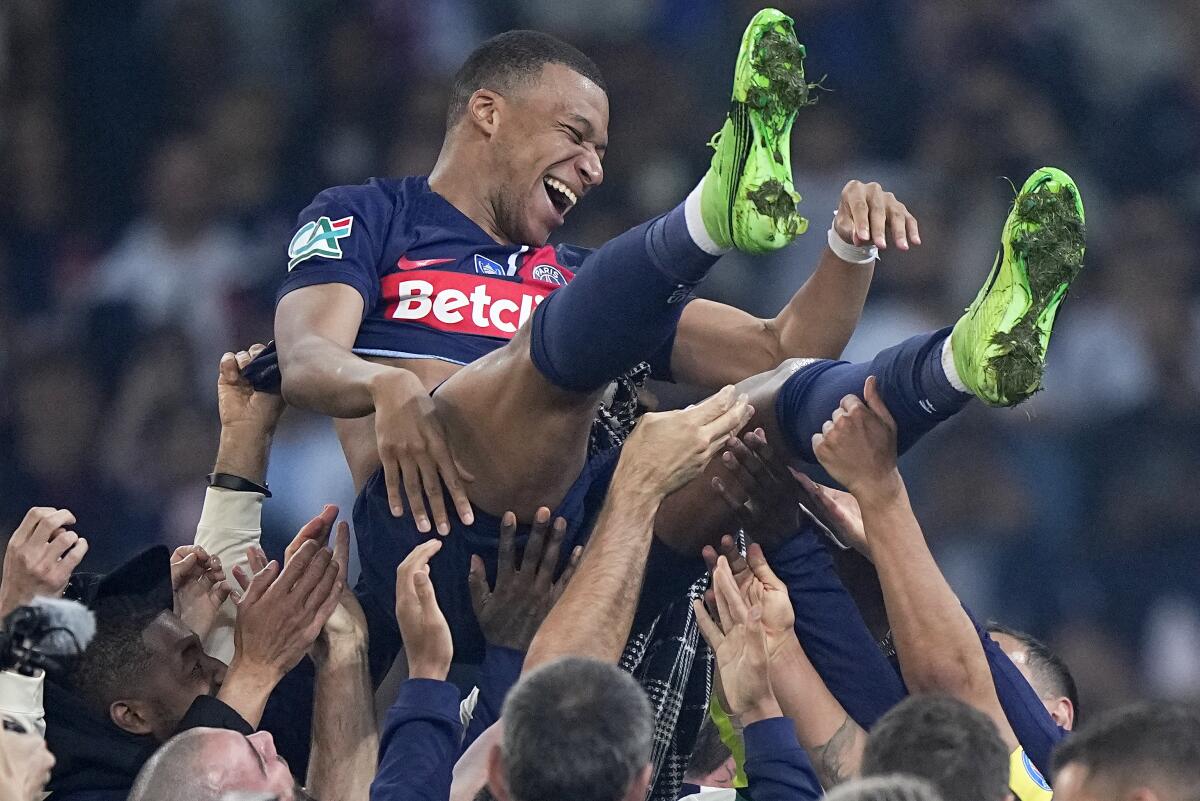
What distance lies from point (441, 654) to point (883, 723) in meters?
0.76

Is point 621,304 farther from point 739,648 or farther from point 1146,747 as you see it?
point 1146,747

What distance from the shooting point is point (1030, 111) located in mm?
5480

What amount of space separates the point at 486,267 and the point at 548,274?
4.7 inches

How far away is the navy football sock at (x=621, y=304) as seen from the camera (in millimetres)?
2387

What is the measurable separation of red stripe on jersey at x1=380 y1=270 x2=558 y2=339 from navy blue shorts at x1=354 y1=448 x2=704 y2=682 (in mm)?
274

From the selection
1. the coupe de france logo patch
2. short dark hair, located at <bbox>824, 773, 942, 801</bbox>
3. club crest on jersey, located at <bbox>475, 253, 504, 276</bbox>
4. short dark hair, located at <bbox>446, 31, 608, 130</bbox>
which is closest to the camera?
short dark hair, located at <bbox>824, 773, 942, 801</bbox>

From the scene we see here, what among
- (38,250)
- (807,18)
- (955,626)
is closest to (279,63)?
(38,250)

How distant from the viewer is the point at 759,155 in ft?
7.70

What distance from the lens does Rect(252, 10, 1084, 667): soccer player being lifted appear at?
2.37 metres

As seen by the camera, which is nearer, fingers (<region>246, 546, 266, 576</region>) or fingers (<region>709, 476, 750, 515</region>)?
fingers (<region>709, 476, 750, 515</region>)

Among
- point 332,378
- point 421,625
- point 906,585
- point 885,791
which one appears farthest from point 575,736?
point 332,378

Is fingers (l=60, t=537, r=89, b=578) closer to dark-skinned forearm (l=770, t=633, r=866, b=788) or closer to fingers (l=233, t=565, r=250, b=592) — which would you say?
fingers (l=233, t=565, r=250, b=592)

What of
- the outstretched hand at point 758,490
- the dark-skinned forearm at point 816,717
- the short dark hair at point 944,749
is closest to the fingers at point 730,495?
the outstretched hand at point 758,490

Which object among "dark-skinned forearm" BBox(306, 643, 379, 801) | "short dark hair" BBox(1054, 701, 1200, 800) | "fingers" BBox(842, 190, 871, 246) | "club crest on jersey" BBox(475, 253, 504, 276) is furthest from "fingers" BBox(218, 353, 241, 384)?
"short dark hair" BBox(1054, 701, 1200, 800)
